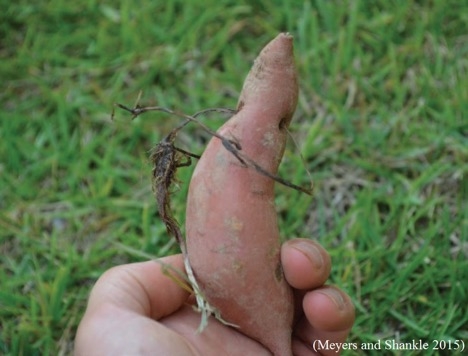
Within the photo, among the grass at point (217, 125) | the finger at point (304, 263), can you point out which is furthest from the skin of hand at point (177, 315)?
the grass at point (217, 125)

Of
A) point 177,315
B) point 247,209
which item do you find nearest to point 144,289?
point 177,315

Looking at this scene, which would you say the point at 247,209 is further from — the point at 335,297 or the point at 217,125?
the point at 217,125

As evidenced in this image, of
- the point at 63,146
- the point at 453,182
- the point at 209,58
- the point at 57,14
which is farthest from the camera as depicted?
the point at 57,14

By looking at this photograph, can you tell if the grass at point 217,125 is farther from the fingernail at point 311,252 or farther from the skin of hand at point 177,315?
the fingernail at point 311,252

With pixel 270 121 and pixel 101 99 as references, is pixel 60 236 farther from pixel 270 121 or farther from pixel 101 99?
pixel 270 121

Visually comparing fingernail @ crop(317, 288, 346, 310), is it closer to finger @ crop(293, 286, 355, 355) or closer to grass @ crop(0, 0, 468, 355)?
finger @ crop(293, 286, 355, 355)

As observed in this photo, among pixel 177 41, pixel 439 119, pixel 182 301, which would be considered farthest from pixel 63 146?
pixel 439 119

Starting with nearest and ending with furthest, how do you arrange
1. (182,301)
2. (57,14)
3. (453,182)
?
1. (182,301)
2. (453,182)
3. (57,14)
